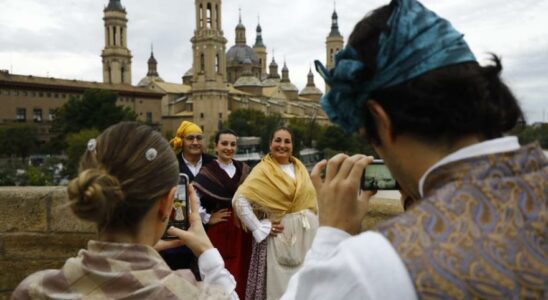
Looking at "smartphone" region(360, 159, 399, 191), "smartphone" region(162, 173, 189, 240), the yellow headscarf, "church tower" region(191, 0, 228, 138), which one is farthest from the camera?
"church tower" region(191, 0, 228, 138)

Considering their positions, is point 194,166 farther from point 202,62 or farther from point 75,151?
point 202,62

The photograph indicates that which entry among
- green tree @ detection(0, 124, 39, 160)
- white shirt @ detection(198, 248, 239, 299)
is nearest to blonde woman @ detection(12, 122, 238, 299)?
white shirt @ detection(198, 248, 239, 299)

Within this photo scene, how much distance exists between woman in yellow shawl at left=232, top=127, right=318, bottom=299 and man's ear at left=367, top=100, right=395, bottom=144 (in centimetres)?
328

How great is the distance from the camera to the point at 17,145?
52.5 metres

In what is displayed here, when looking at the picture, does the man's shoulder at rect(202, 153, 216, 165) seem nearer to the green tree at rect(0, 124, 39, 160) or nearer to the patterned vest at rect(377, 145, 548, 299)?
the patterned vest at rect(377, 145, 548, 299)

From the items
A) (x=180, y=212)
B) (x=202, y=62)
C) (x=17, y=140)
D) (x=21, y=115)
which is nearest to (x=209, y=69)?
(x=202, y=62)

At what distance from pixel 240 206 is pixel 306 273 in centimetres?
338

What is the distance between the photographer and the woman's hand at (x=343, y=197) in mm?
1122

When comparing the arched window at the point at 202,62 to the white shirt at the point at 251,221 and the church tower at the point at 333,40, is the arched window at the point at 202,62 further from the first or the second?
the white shirt at the point at 251,221

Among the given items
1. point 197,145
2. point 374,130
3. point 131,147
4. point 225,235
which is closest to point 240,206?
point 225,235

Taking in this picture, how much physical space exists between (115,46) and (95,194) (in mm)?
90440

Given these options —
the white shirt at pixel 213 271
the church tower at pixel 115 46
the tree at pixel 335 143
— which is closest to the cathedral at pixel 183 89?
the church tower at pixel 115 46

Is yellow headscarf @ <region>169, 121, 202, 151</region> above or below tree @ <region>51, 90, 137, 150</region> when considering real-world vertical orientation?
below

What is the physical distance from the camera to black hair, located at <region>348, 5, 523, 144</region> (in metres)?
0.95
